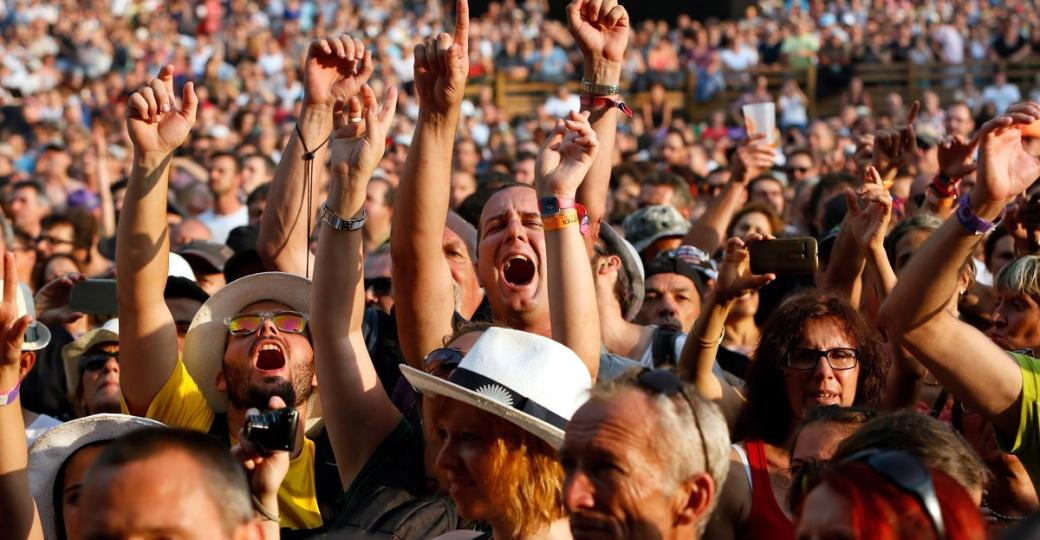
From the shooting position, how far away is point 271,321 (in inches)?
174

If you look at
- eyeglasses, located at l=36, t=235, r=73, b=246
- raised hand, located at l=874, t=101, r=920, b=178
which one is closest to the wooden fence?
eyeglasses, located at l=36, t=235, r=73, b=246

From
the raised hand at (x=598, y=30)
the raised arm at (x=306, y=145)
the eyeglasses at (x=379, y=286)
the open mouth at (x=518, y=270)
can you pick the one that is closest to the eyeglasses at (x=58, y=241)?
the eyeglasses at (x=379, y=286)

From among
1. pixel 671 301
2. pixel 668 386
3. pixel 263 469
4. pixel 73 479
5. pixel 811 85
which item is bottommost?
pixel 811 85

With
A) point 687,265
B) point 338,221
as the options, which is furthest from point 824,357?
point 687,265

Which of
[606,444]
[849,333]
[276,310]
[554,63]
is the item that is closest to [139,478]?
[606,444]

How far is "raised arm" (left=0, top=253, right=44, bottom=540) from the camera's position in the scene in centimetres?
351

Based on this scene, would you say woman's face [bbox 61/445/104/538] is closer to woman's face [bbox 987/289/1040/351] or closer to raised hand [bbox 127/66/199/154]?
raised hand [bbox 127/66/199/154]

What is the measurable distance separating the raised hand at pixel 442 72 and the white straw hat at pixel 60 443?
1.10m

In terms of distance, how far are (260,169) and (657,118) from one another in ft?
42.0

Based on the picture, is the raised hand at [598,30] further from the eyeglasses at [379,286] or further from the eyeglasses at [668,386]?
the eyeglasses at [668,386]

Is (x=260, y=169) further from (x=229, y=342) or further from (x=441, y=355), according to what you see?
(x=441, y=355)

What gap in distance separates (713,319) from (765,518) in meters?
0.93

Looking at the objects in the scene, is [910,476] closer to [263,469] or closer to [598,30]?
[263,469]

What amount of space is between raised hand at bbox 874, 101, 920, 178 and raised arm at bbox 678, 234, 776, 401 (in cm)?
129
